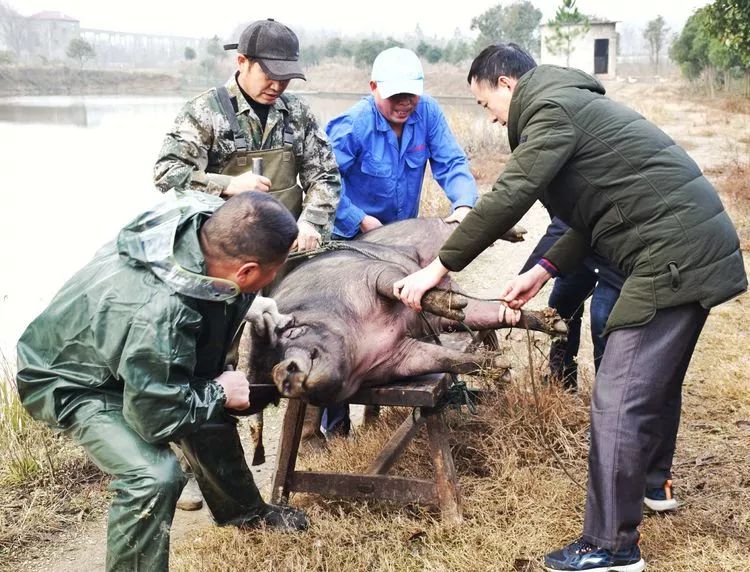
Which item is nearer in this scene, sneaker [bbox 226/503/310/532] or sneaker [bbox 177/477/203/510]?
sneaker [bbox 226/503/310/532]

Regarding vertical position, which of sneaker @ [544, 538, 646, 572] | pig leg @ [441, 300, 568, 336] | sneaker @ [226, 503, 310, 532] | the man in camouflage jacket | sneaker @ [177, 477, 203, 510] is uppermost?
the man in camouflage jacket

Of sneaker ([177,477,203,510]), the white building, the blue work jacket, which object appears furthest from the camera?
the white building

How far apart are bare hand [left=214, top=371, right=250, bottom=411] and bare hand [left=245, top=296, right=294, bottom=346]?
567 mm

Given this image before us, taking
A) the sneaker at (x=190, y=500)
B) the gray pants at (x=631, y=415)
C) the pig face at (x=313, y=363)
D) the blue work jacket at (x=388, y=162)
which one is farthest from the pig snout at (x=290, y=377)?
the blue work jacket at (x=388, y=162)

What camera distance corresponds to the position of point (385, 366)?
4.03m

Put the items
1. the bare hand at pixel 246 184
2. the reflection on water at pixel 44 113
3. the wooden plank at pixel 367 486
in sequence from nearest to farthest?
the wooden plank at pixel 367 486, the bare hand at pixel 246 184, the reflection on water at pixel 44 113

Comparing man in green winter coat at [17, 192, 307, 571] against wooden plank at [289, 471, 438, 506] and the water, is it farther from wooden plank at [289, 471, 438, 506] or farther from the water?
the water

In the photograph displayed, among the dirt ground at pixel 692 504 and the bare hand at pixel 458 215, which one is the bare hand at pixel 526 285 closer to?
the dirt ground at pixel 692 504

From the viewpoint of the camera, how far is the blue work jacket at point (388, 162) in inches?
202

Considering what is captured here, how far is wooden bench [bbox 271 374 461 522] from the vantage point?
3.67m

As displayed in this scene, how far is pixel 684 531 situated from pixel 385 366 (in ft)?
4.90

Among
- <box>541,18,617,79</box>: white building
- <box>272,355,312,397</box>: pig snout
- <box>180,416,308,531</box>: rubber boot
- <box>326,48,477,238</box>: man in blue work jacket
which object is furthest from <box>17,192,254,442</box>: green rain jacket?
<box>541,18,617,79</box>: white building

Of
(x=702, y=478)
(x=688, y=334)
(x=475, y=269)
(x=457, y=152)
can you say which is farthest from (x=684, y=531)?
(x=475, y=269)

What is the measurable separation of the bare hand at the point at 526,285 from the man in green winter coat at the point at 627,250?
0.61m
